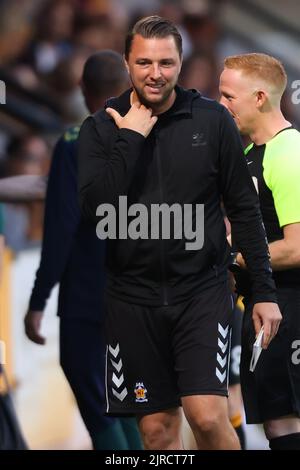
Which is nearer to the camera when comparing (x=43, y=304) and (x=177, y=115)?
(x=177, y=115)

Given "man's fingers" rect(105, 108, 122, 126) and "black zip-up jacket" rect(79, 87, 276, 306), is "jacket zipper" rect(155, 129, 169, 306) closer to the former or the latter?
"black zip-up jacket" rect(79, 87, 276, 306)

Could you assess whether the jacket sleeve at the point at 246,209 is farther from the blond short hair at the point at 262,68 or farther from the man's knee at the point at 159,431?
the man's knee at the point at 159,431

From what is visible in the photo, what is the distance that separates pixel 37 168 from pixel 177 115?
13.1 feet

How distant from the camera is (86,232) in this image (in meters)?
5.32

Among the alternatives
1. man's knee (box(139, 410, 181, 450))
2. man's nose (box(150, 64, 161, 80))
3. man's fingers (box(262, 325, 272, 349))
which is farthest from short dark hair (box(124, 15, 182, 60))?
man's knee (box(139, 410, 181, 450))

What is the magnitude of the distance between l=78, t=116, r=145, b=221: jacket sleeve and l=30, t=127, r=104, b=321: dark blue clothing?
38.0 inches

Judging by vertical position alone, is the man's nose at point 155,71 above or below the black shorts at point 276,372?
above

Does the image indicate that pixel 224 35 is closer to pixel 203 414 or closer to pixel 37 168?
pixel 37 168

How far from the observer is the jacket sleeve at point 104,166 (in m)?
4.03

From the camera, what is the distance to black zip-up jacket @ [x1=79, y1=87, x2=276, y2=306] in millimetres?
4180

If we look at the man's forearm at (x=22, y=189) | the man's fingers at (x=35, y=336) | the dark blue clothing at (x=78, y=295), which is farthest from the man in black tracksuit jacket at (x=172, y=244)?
the man's forearm at (x=22, y=189)

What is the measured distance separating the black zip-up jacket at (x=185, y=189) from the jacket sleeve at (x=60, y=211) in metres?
0.91
